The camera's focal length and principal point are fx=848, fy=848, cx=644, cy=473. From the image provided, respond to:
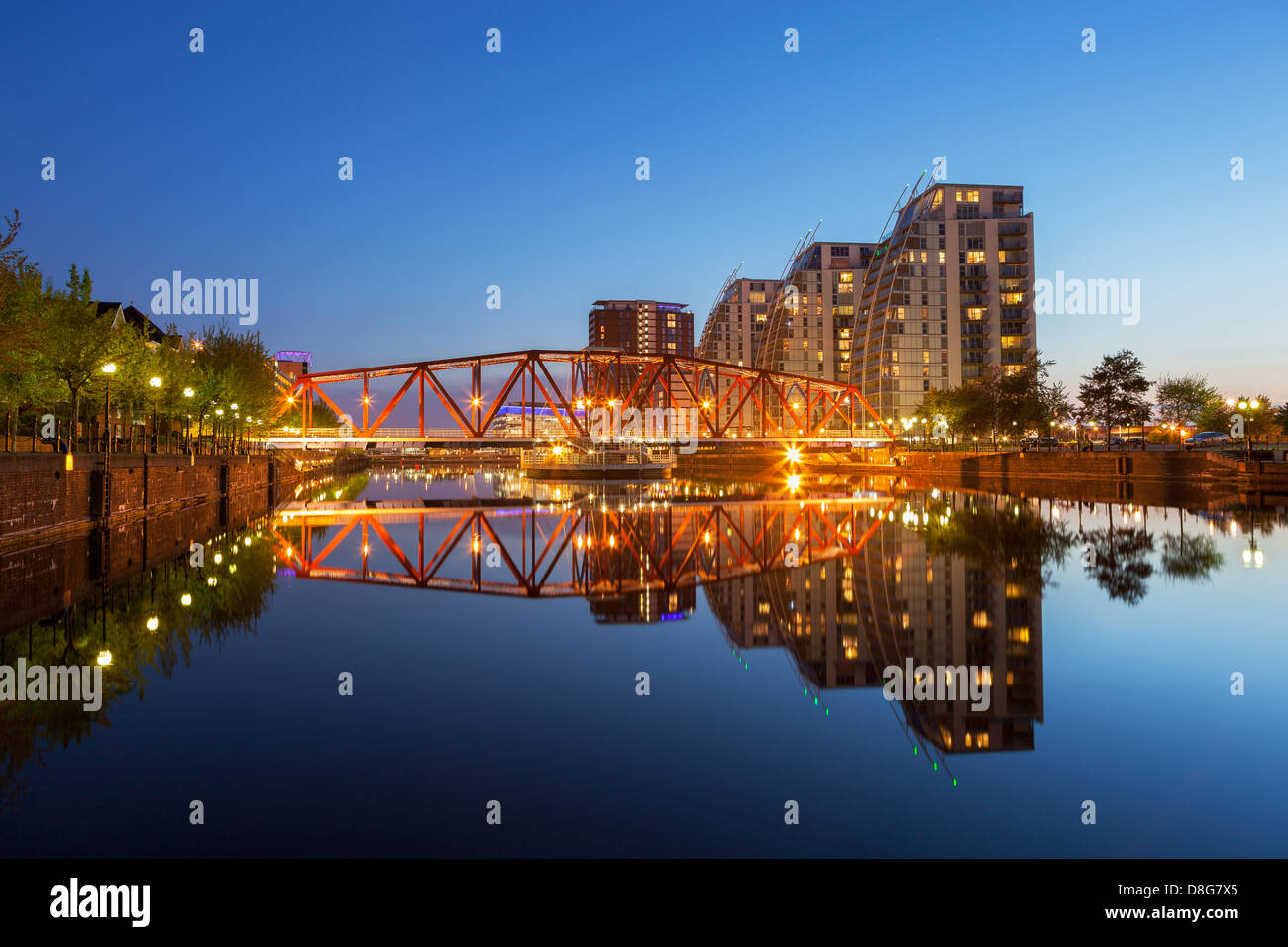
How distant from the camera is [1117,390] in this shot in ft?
258

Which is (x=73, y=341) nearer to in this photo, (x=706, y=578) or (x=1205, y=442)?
(x=706, y=578)

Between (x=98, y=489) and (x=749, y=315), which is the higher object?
(x=749, y=315)

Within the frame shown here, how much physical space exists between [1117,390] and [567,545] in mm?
70340

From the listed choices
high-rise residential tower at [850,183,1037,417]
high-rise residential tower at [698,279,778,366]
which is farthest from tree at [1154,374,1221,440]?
high-rise residential tower at [698,279,778,366]

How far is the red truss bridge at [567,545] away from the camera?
1984 cm

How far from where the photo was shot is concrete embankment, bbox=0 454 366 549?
77.0 ft

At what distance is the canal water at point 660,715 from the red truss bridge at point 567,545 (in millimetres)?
402

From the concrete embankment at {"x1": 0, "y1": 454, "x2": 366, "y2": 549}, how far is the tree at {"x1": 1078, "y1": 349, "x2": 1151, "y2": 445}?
69.8 m

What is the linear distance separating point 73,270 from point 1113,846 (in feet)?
152

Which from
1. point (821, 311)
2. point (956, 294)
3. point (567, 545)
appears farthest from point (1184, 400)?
point (567, 545)

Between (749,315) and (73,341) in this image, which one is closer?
(73,341)

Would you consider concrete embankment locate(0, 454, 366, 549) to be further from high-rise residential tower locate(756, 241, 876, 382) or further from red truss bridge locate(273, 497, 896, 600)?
high-rise residential tower locate(756, 241, 876, 382)

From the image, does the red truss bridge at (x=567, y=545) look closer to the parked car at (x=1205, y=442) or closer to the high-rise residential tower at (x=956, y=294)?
the parked car at (x=1205, y=442)
